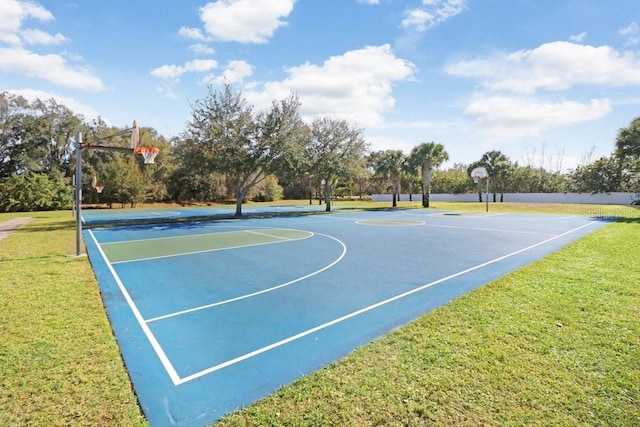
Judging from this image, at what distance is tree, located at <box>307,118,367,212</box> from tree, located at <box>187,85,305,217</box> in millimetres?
5090

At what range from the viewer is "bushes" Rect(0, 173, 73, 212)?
30.7m

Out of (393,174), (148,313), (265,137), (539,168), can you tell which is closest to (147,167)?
(265,137)

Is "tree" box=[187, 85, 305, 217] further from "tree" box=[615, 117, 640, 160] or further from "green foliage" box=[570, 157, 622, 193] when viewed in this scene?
"green foliage" box=[570, 157, 622, 193]

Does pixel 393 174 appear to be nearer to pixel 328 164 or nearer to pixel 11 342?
pixel 328 164

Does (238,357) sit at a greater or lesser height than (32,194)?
lesser

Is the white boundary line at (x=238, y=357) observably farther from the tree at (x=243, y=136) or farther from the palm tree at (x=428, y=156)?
the palm tree at (x=428, y=156)

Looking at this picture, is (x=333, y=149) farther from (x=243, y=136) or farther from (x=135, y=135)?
(x=135, y=135)

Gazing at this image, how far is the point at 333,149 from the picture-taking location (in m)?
30.5

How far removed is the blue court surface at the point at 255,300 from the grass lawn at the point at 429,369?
321 millimetres

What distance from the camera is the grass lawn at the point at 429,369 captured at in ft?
10.1

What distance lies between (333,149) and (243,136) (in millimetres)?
9708

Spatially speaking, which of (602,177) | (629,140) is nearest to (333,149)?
(629,140)

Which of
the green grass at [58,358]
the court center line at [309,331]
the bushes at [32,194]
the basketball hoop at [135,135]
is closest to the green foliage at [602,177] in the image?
the court center line at [309,331]

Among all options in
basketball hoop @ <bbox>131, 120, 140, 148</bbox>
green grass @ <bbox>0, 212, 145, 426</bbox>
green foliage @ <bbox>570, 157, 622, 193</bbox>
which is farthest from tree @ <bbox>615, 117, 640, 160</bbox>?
green grass @ <bbox>0, 212, 145, 426</bbox>
